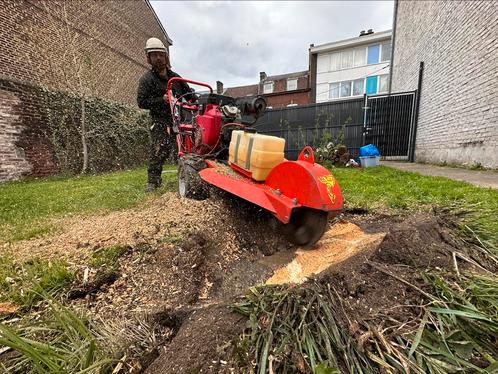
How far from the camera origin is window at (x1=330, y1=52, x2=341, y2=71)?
2425cm

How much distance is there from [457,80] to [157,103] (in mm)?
7343

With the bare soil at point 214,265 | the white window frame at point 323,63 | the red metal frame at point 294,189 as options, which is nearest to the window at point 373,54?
the white window frame at point 323,63

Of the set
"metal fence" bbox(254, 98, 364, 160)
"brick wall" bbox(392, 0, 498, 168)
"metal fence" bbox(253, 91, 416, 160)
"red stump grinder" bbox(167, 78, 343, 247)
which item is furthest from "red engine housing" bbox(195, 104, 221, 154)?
"metal fence" bbox(253, 91, 416, 160)

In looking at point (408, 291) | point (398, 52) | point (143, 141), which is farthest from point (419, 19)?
point (408, 291)

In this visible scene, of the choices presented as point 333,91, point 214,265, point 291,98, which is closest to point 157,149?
point 214,265

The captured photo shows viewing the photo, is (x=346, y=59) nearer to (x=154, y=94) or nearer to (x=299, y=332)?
(x=154, y=94)

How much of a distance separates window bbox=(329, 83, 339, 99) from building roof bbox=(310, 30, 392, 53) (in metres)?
2.95

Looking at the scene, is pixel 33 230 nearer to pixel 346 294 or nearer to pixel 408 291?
pixel 346 294

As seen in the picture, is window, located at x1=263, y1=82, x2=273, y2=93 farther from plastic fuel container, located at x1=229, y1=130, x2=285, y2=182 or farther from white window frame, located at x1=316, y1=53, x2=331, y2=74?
plastic fuel container, located at x1=229, y1=130, x2=285, y2=182

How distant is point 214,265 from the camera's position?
81.5 inches

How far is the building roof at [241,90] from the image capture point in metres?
34.6

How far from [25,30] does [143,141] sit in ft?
15.5

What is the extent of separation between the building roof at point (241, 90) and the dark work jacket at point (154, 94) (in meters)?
31.3

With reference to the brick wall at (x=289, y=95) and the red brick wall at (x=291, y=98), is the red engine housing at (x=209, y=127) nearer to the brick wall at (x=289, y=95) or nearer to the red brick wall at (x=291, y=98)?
the brick wall at (x=289, y=95)
